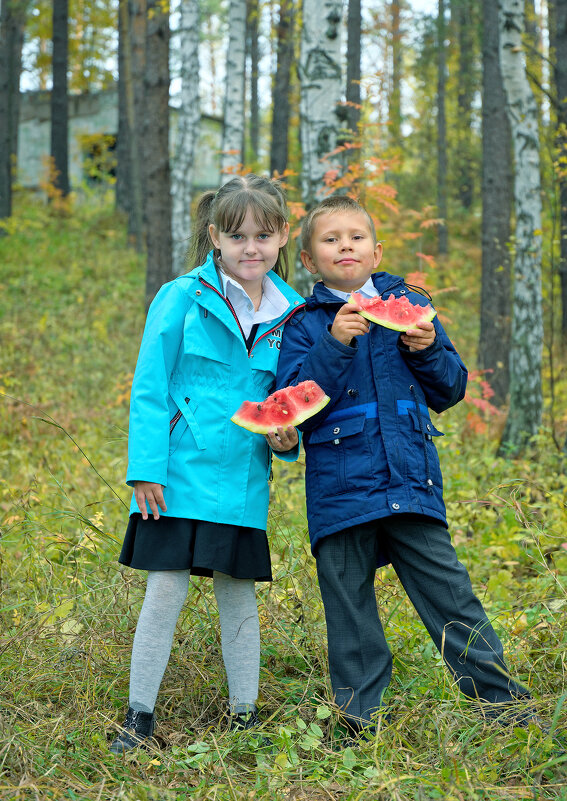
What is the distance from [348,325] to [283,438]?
491 mm

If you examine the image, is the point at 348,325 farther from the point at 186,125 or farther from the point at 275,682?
the point at 186,125

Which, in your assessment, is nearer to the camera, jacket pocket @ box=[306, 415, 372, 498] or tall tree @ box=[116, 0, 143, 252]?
jacket pocket @ box=[306, 415, 372, 498]

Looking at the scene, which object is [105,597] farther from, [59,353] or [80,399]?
[59,353]

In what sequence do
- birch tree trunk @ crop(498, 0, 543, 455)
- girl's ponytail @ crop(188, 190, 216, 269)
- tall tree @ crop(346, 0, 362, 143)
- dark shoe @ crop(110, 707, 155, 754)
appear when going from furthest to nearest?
tall tree @ crop(346, 0, 362, 143), birch tree trunk @ crop(498, 0, 543, 455), girl's ponytail @ crop(188, 190, 216, 269), dark shoe @ crop(110, 707, 155, 754)

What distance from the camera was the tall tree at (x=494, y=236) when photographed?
417 inches

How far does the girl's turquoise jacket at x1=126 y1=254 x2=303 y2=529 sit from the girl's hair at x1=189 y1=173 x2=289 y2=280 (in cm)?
22

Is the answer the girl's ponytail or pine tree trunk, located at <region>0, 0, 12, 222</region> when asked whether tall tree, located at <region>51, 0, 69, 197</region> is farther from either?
the girl's ponytail

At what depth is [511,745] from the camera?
2650 mm

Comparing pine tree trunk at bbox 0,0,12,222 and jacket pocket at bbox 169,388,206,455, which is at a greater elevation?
pine tree trunk at bbox 0,0,12,222

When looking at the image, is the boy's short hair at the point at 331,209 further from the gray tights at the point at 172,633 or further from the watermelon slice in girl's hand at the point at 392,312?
the gray tights at the point at 172,633

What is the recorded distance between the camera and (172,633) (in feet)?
9.71

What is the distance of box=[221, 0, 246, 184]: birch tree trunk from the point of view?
472 inches

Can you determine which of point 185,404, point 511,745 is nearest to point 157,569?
point 185,404

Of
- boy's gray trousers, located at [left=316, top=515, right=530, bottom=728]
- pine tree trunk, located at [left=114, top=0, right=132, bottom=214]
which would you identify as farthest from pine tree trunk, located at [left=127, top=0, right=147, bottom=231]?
boy's gray trousers, located at [left=316, top=515, right=530, bottom=728]
